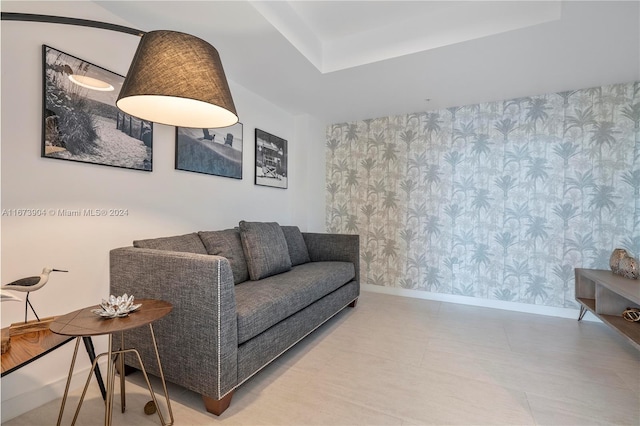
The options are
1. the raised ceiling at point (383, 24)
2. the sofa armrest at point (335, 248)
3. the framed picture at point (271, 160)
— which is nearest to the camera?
the raised ceiling at point (383, 24)

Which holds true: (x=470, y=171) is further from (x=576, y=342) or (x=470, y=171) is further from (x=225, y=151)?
(x=225, y=151)

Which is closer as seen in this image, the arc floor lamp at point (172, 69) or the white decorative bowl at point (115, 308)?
the arc floor lamp at point (172, 69)

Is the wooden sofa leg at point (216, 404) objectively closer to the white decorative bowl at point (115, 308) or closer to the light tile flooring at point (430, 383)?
the light tile flooring at point (430, 383)

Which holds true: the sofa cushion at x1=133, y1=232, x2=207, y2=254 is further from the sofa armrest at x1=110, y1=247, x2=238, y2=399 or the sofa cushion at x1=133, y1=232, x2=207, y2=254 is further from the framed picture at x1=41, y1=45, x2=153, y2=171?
the framed picture at x1=41, y1=45, x2=153, y2=171

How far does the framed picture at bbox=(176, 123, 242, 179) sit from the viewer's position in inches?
91.0

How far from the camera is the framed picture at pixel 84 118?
1.55m

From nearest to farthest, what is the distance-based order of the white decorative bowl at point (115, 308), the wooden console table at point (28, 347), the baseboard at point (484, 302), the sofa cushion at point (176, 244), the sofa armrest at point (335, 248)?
1. the wooden console table at point (28, 347)
2. the white decorative bowl at point (115, 308)
3. the sofa cushion at point (176, 244)
4. the baseboard at point (484, 302)
5. the sofa armrest at point (335, 248)

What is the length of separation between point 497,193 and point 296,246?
225cm

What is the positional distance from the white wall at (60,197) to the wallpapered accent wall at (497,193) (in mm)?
2321

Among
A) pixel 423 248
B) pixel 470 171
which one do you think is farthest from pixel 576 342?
pixel 470 171

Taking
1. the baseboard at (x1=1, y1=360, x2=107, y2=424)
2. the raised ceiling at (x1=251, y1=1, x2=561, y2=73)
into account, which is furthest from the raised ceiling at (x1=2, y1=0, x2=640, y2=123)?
the baseboard at (x1=1, y1=360, x2=107, y2=424)

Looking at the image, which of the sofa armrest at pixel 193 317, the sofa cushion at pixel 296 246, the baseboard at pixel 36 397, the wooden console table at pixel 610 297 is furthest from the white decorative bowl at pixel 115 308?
the wooden console table at pixel 610 297

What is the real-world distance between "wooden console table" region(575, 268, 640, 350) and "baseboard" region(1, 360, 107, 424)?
339cm

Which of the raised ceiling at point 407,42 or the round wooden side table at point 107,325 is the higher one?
the raised ceiling at point 407,42
